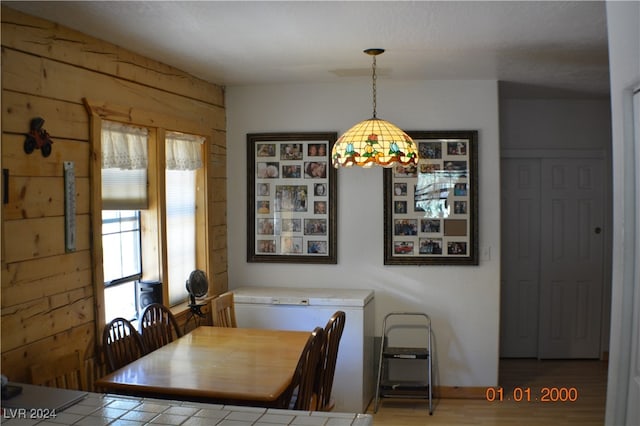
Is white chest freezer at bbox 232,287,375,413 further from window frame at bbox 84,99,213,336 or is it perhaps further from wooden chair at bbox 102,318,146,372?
wooden chair at bbox 102,318,146,372

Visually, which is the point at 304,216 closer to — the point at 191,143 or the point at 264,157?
the point at 264,157

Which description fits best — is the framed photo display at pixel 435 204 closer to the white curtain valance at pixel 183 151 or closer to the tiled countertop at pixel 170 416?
the white curtain valance at pixel 183 151

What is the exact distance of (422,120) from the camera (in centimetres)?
488

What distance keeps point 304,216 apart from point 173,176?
1.14 m

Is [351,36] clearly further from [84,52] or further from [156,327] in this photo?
[156,327]

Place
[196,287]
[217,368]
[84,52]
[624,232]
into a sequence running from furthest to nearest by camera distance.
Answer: [196,287], [84,52], [217,368], [624,232]

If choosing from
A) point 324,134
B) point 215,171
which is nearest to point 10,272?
point 215,171

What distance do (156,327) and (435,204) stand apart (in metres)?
2.34

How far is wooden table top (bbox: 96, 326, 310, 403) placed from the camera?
2.78m

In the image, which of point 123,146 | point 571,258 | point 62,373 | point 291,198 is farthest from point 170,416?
point 571,258

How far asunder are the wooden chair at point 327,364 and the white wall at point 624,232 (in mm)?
1385

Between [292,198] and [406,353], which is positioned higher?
[292,198]

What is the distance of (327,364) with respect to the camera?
Answer: 3.31 meters

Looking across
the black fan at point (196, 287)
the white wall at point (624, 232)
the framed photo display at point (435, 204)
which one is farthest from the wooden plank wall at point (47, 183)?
the white wall at point (624, 232)
